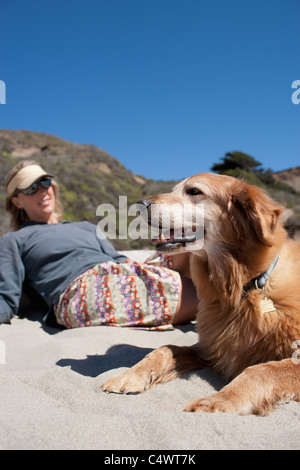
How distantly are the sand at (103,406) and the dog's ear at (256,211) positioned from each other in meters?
1.19

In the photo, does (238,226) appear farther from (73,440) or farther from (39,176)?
(39,176)

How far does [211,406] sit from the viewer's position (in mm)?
2035

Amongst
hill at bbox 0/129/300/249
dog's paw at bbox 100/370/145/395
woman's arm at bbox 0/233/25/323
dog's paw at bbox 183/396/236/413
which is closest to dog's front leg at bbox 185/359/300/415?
dog's paw at bbox 183/396/236/413

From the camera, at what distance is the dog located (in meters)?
2.37

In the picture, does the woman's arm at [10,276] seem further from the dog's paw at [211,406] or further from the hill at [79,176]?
the hill at [79,176]

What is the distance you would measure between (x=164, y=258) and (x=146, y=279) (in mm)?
723

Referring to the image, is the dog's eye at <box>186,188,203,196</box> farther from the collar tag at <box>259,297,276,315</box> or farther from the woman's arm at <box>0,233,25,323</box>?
the woman's arm at <box>0,233,25,323</box>

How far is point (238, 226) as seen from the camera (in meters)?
2.87

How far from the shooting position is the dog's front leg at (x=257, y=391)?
2061 millimetres

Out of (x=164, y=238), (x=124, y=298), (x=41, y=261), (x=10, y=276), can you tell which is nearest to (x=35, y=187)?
(x=41, y=261)

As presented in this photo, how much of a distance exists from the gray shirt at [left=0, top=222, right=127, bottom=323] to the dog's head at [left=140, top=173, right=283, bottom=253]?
1564 millimetres

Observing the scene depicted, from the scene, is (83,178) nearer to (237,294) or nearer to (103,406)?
(237,294)

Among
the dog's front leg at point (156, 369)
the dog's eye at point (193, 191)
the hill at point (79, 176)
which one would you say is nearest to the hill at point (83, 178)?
the hill at point (79, 176)
